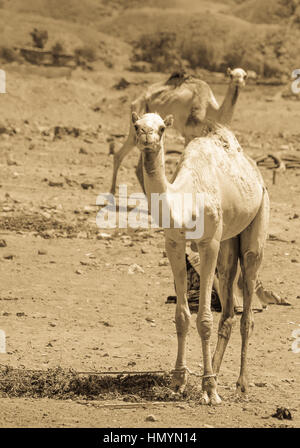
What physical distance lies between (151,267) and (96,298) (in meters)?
1.33

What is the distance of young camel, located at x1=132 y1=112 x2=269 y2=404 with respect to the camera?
18.1 ft

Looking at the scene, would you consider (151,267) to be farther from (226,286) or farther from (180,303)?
(180,303)

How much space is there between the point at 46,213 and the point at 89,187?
2063 mm

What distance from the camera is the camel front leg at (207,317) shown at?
5.95 meters

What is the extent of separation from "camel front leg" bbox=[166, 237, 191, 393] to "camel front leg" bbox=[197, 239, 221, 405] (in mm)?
137

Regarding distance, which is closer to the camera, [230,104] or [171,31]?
[230,104]

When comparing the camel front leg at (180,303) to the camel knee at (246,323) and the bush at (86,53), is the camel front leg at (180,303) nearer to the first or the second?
the camel knee at (246,323)

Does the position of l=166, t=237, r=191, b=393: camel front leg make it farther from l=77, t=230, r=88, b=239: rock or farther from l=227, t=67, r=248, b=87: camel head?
l=227, t=67, r=248, b=87: camel head

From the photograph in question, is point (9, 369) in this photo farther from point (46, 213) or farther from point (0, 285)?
point (46, 213)

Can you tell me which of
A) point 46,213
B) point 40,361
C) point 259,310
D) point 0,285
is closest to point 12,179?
point 46,213

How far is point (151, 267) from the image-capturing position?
10.2 metres

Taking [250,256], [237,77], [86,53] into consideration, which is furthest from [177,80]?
[86,53]

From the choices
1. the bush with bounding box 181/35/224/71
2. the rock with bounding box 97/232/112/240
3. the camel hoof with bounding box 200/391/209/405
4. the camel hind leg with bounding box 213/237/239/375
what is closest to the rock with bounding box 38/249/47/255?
the rock with bounding box 97/232/112/240

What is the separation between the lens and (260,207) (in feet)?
21.8
